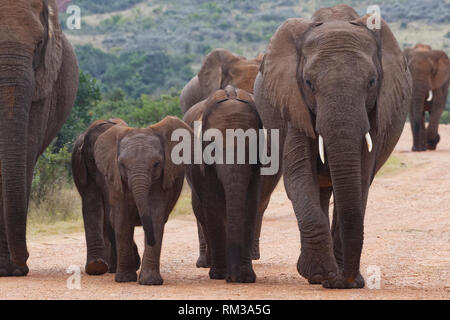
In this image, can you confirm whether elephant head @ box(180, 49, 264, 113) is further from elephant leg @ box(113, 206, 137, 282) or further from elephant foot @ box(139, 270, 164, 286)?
elephant foot @ box(139, 270, 164, 286)

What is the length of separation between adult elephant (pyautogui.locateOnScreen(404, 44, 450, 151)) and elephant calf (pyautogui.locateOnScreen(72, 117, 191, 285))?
52.1 feet

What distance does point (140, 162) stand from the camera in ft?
30.8

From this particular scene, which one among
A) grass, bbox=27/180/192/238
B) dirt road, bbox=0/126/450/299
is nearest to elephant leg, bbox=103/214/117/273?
dirt road, bbox=0/126/450/299

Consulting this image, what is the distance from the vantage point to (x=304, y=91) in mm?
8672

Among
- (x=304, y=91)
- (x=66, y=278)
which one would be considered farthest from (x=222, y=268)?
(x=304, y=91)

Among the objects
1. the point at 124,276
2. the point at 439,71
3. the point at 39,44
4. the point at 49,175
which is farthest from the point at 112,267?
the point at 439,71

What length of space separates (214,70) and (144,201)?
202 inches

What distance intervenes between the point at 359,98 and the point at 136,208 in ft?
8.23

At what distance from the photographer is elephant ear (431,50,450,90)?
83.9ft

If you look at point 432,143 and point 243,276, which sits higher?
point 243,276

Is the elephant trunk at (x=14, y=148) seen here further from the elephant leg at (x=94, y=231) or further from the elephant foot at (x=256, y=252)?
the elephant foot at (x=256, y=252)

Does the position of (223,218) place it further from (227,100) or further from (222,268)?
(227,100)

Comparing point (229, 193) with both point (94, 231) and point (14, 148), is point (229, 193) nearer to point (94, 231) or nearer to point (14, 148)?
point (94, 231)

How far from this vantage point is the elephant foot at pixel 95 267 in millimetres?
10398
